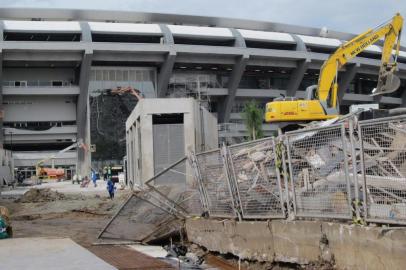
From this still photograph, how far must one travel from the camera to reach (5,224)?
1163 centimetres

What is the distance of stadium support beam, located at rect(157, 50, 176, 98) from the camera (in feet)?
206

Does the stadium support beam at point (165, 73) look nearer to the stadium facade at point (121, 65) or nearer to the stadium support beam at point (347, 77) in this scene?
the stadium facade at point (121, 65)

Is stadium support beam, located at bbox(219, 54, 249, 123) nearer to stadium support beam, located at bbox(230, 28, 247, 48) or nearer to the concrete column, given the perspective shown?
stadium support beam, located at bbox(230, 28, 247, 48)

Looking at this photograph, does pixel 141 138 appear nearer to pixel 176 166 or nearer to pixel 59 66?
pixel 176 166

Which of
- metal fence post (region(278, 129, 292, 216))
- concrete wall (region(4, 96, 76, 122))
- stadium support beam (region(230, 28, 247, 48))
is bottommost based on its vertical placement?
metal fence post (region(278, 129, 292, 216))

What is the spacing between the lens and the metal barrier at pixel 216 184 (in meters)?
9.05

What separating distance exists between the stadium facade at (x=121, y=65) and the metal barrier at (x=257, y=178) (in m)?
53.4

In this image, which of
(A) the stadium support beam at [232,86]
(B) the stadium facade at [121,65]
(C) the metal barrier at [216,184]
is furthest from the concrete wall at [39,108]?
(C) the metal barrier at [216,184]

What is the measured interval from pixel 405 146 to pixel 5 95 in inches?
2596

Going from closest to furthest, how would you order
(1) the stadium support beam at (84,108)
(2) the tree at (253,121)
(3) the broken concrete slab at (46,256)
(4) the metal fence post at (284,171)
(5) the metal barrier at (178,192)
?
(4) the metal fence post at (284,171) < (3) the broken concrete slab at (46,256) < (5) the metal barrier at (178,192) < (2) the tree at (253,121) < (1) the stadium support beam at (84,108)

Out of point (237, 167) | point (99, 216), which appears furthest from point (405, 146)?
point (99, 216)

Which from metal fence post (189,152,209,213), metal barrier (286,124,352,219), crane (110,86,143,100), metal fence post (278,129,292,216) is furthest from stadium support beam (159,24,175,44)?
metal barrier (286,124,352,219)

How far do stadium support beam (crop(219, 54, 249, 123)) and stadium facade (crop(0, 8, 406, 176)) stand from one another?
0.13 meters

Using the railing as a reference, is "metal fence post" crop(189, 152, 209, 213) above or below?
below
